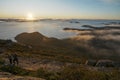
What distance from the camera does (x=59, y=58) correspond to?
4506cm

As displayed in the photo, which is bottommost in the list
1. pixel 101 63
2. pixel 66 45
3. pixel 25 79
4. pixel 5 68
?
pixel 66 45

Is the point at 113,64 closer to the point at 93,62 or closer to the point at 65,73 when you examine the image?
the point at 93,62

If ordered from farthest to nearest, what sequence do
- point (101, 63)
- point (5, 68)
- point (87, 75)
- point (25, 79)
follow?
1. point (101, 63)
2. point (5, 68)
3. point (87, 75)
4. point (25, 79)

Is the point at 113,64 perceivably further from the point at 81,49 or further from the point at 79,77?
the point at 81,49

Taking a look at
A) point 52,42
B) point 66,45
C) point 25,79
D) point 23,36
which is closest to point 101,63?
point 25,79

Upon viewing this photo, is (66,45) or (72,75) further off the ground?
(72,75)

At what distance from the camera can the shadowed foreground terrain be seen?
50.2 ft

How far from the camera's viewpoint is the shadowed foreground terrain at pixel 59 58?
15288 millimetres

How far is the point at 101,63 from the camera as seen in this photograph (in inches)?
1371

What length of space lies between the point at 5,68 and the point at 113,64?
19.7m

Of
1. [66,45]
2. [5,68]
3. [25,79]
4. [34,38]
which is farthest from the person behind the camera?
[34,38]

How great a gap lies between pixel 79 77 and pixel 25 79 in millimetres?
3587

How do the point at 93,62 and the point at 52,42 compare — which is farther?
the point at 52,42

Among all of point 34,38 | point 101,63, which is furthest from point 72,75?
point 34,38
